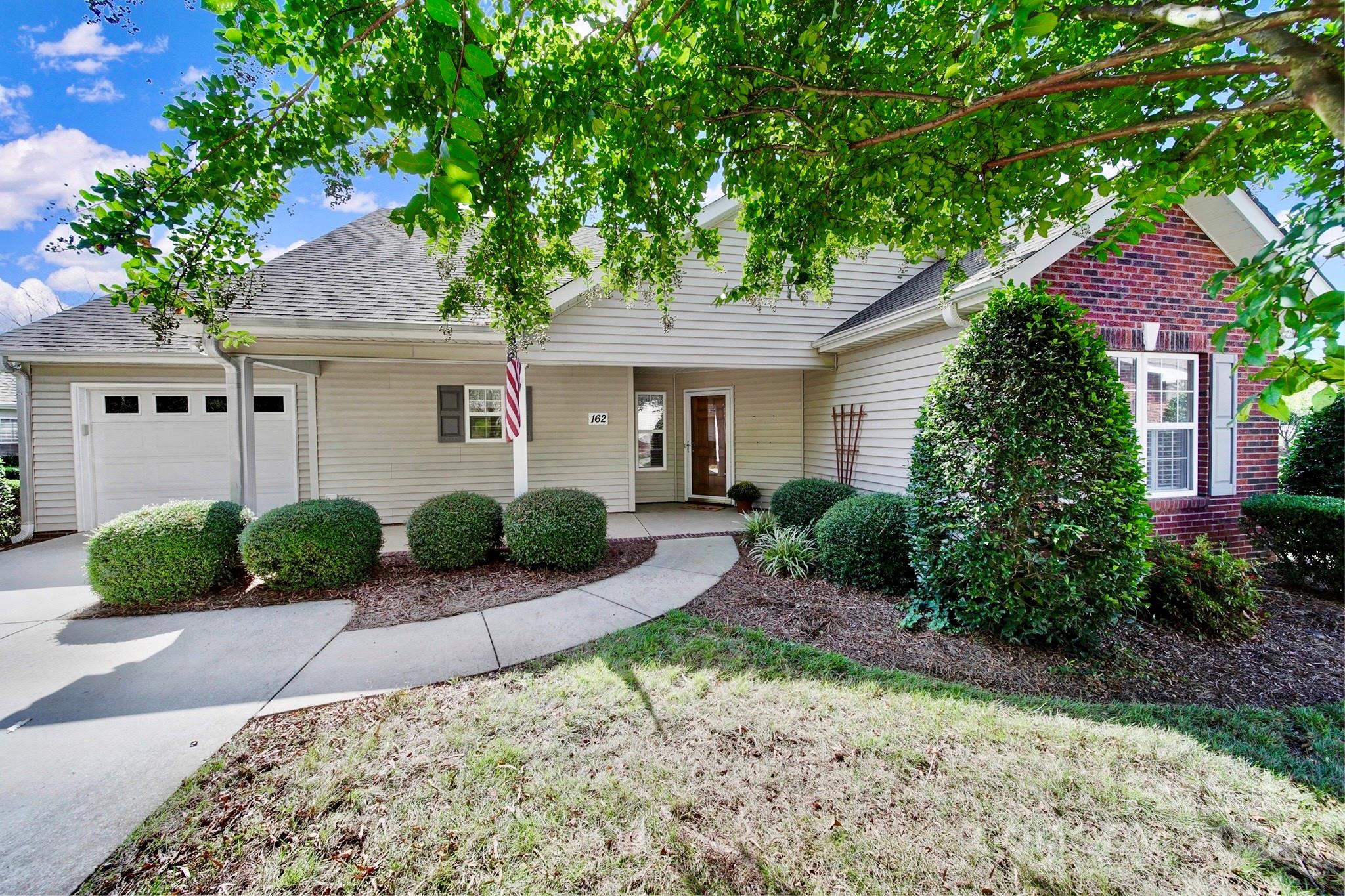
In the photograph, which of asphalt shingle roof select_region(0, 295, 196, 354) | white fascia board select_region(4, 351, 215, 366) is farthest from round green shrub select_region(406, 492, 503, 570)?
asphalt shingle roof select_region(0, 295, 196, 354)

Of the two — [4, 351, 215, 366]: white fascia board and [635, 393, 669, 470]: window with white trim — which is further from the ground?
[4, 351, 215, 366]: white fascia board

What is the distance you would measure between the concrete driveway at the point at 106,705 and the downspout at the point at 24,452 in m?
3.47

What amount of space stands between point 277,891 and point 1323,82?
16.0ft

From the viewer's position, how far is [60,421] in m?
8.00

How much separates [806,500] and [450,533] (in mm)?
4571

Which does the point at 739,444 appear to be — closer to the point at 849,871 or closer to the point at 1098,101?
the point at 1098,101

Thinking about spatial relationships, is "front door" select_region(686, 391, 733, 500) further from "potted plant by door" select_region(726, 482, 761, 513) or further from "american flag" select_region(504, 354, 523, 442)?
"american flag" select_region(504, 354, 523, 442)

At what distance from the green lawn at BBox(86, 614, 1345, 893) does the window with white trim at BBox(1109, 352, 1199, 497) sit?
12.2 feet

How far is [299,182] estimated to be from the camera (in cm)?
387

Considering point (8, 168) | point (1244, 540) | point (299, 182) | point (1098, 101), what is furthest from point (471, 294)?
point (8, 168)

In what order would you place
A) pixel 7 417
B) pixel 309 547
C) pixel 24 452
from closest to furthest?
pixel 309 547
pixel 24 452
pixel 7 417

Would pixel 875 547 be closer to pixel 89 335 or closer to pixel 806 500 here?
pixel 806 500

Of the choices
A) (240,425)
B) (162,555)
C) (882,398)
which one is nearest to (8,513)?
(240,425)

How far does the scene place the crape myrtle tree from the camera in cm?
285
